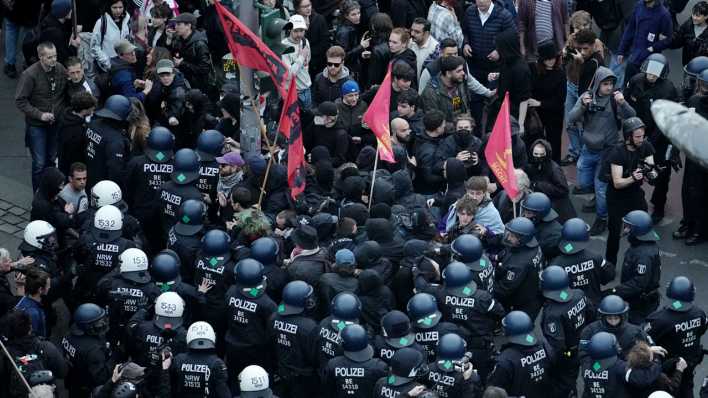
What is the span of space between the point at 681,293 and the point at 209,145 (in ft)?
18.0

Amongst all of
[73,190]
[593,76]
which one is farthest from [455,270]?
[593,76]

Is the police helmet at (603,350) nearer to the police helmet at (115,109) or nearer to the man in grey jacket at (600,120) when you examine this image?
the man in grey jacket at (600,120)

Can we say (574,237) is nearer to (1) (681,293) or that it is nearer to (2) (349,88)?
(1) (681,293)

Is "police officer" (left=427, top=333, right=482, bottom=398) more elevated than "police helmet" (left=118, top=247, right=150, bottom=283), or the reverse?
"police officer" (left=427, top=333, right=482, bottom=398)

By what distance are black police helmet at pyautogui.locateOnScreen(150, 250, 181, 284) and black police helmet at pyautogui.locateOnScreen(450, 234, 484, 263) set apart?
8.83 feet

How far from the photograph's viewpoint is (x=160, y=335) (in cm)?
1197

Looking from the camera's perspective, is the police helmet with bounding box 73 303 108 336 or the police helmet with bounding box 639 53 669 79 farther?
the police helmet with bounding box 639 53 669 79

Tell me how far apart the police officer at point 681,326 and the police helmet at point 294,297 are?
10.7 ft

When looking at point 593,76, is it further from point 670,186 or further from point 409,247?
point 409,247

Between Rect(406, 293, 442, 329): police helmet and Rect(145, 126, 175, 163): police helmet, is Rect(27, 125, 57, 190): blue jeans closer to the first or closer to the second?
Rect(145, 126, 175, 163): police helmet

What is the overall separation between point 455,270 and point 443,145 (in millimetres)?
3635

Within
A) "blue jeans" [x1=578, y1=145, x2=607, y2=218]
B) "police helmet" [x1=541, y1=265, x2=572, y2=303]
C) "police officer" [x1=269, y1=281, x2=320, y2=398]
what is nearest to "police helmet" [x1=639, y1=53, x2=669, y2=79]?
"blue jeans" [x1=578, y1=145, x2=607, y2=218]

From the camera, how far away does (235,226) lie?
14.1m

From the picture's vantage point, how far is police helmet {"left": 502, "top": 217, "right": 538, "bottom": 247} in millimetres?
13359
